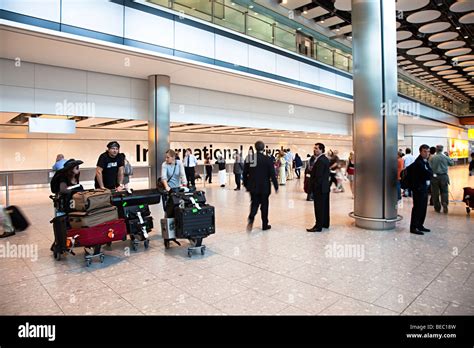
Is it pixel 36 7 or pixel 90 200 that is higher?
pixel 36 7

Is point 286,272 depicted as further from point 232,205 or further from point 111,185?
point 232,205

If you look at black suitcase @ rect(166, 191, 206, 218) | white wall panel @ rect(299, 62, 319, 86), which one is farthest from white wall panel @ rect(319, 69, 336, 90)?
black suitcase @ rect(166, 191, 206, 218)

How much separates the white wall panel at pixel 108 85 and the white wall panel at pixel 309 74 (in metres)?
8.04

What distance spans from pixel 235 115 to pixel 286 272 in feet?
40.4

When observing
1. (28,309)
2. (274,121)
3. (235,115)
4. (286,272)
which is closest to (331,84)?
(274,121)

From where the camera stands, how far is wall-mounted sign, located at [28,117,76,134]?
10.9m

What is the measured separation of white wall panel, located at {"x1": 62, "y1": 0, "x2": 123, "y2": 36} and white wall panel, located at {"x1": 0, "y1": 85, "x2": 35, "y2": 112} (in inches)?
122

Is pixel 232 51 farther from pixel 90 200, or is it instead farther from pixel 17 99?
pixel 90 200

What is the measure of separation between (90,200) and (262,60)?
34.2 feet

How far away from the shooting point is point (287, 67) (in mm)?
14203

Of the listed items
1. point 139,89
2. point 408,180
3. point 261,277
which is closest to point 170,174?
point 261,277

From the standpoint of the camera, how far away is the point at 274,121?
58.6 ft

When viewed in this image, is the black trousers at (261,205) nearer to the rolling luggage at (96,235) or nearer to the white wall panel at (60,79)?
the rolling luggage at (96,235)

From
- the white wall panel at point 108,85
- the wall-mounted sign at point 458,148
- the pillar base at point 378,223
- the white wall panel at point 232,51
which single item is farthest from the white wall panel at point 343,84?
the wall-mounted sign at point 458,148
